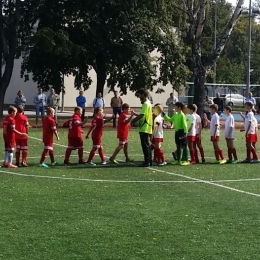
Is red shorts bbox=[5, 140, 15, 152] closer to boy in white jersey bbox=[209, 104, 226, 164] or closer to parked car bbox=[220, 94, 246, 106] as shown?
boy in white jersey bbox=[209, 104, 226, 164]

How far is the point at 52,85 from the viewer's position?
40375mm

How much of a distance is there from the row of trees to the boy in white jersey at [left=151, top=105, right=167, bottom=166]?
676 inches

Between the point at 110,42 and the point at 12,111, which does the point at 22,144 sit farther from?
the point at 110,42

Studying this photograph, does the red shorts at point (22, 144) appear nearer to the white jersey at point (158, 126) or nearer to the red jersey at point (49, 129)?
the red jersey at point (49, 129)

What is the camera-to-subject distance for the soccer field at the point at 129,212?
9156 mm

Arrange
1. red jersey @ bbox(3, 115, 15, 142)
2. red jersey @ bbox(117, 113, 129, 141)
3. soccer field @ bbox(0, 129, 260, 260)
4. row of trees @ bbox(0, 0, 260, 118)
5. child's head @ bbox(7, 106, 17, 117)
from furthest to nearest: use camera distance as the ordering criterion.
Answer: row of trees @ bbox(0, 0, 260, 118), red jersey @ bbox(117, 113, 129, 141), child's head @ bbox(7, 106, 17, 117), red jersey @ bbox(3, 115, 15, 142), soccer field @ bbox(0, 129, 260, 260)

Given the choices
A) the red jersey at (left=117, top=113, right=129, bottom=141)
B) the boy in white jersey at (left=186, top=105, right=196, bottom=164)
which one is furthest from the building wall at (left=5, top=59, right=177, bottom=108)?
the red jersey at (left=117, top=113, right=129, bottom=141)

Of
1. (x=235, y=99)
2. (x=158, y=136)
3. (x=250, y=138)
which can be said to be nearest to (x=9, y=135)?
(x=158, y=136)

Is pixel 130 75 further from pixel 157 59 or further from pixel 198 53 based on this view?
pixel 198 53

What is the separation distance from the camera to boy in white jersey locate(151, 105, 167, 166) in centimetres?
1891

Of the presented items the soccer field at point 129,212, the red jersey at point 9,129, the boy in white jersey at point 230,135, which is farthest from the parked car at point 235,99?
the red jersey at point 9,129

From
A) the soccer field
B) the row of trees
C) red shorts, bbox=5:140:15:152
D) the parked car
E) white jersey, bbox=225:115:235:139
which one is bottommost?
the soccer field

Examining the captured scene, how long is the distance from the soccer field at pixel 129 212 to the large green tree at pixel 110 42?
21.2 meters

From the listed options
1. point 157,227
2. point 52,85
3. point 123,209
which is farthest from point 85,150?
point 52,85
